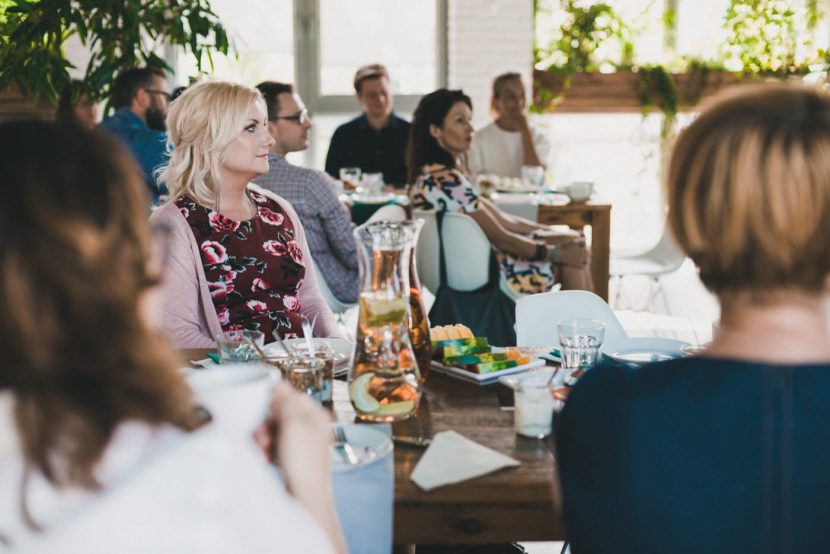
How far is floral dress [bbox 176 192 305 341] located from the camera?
7.70 ft

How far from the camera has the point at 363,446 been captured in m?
1.35

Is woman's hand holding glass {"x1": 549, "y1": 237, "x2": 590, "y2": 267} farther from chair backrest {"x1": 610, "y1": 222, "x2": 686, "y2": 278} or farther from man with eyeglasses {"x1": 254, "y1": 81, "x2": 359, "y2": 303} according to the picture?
man with eyeglasses {"x1": 254, "y1": 81, "x2": 359, "y2": 303}

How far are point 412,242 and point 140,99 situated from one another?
322 centimetres

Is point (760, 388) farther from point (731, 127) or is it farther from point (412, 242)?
point (412, 242)

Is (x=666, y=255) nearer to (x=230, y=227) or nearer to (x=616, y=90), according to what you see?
(x=616, y=90)

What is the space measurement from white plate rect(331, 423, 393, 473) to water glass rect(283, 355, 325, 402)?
22 cm

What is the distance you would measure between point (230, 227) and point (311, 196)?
3.78 feet

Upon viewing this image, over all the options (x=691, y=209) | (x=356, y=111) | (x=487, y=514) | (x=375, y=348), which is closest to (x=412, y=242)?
(x=375, y=348)

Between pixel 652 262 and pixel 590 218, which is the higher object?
pixel 590 218

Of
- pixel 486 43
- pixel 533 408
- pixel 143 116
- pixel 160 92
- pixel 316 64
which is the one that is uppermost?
pixel 486 43

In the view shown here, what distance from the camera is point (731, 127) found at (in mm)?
938

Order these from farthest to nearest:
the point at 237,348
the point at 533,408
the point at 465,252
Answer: the point at 465,252 → the point at 237,348 → the point at 533,408

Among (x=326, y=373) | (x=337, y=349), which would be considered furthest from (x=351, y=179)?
(x=326, y=373)

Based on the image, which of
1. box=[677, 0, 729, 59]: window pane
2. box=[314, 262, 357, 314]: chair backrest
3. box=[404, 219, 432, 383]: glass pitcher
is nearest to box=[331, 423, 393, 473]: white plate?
box=[404, 219, 432, 383]: glass pitcher
